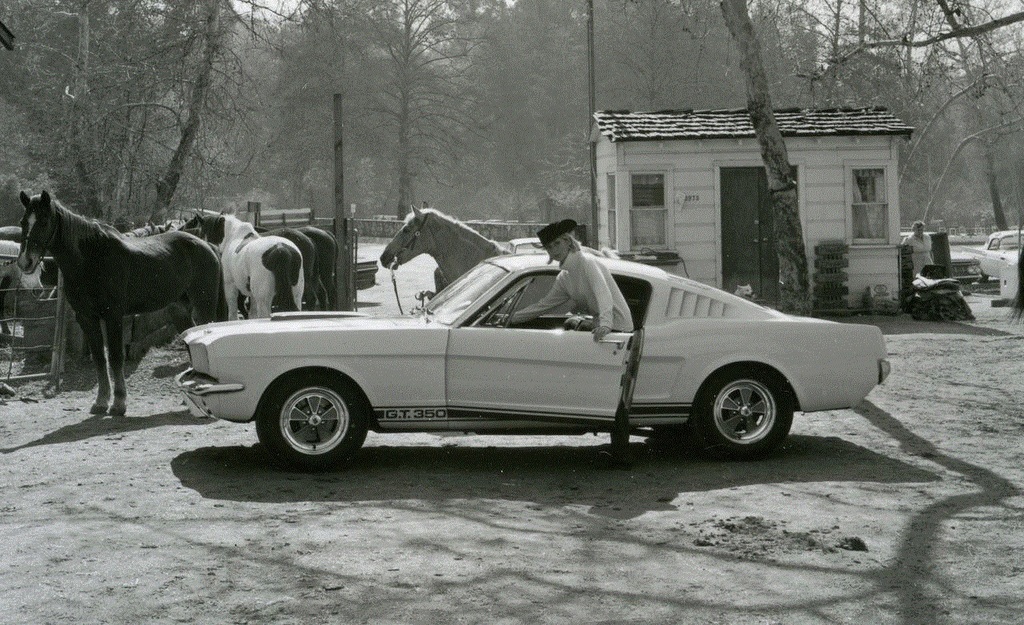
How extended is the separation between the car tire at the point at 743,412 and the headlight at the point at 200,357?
353 centimetres

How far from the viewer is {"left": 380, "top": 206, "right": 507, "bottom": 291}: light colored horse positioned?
623 inches

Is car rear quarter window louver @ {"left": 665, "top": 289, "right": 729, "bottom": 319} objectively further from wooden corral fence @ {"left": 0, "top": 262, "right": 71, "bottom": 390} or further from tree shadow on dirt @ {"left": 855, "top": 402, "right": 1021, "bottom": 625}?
wooden corral fence @ {"left": 0, "top": 262, "right": 71, "bottom": 390}

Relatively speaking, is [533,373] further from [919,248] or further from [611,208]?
[919,248]

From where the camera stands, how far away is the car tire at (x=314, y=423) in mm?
9297

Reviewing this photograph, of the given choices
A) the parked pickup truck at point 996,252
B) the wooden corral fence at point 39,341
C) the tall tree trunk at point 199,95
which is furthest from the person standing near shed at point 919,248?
the wooden corral fence at point 39,341

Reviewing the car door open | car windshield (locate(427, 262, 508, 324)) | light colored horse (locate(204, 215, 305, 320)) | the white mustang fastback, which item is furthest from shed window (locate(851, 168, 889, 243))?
the car door open

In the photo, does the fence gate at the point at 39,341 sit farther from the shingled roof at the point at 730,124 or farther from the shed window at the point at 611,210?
the shed window at the point at 611,210

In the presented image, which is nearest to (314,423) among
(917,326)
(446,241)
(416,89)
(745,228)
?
(446,241)

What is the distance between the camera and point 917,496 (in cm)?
877

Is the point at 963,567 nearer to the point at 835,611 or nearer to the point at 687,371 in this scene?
the point at 835,611

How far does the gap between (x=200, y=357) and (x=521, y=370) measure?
89.8 inches

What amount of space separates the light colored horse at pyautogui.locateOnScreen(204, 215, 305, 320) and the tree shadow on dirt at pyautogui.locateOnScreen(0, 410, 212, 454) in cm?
284

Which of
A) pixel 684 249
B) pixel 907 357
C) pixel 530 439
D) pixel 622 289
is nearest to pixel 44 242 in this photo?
pixel 530 439

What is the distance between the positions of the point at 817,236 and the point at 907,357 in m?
7.91
